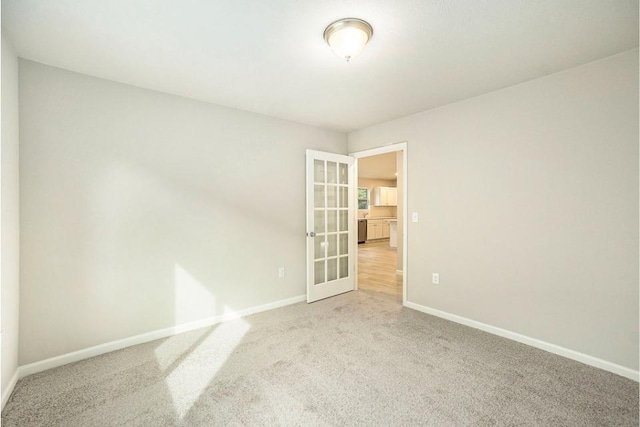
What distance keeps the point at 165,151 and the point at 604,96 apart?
3804 millimetres

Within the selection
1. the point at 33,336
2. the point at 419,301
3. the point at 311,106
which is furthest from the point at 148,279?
the point at 419,301

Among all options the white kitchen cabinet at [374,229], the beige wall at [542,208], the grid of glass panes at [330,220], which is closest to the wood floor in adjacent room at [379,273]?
the grid of glass panes at [330,220]

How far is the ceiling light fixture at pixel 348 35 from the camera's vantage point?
1750 millimetres

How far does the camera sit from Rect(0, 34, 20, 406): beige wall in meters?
1.86

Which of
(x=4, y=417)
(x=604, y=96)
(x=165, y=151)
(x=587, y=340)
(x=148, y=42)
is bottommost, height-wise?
(x=4, y=417)

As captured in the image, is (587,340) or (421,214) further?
(421,214)

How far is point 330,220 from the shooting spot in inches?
162

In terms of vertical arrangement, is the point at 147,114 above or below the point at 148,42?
below

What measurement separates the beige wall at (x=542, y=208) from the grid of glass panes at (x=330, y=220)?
1195mm

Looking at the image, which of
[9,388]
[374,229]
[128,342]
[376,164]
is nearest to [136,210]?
[128,342]

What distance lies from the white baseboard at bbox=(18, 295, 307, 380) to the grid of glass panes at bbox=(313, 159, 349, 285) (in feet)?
2.94

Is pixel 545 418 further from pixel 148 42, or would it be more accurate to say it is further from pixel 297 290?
pixel 148 42

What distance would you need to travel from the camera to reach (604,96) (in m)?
2.20

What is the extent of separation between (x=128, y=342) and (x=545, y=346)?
3757 mm
